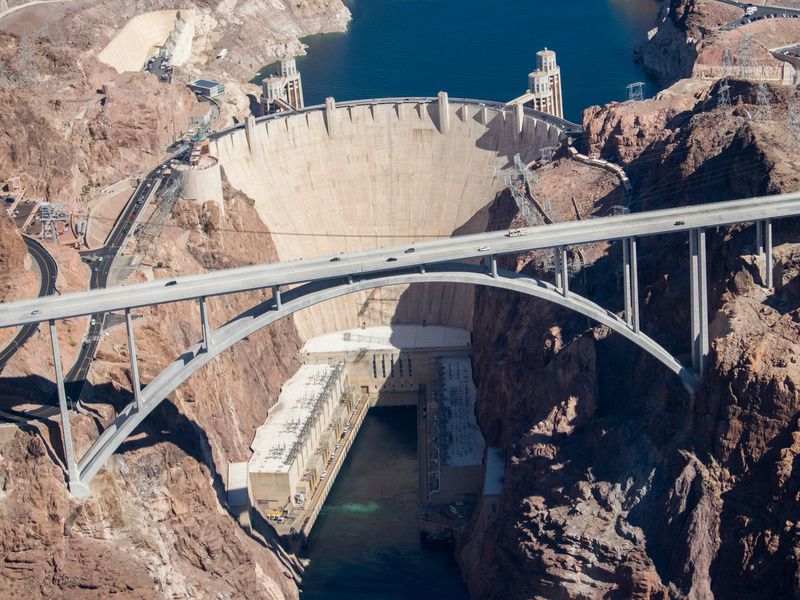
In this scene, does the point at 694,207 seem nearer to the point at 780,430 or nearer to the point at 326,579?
the point at 780,430

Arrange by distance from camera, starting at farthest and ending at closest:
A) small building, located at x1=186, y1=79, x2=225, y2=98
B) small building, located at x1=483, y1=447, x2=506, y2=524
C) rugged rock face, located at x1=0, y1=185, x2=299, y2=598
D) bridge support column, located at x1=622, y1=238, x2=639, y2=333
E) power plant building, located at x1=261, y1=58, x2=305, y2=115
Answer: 1. power plant building, located at x1=261, y1=58, x2=305, y2=115
2. small building, located at x1=186, y1=79, x2=225, y2=98
3. small building, located at x1=483, y1=447, x2=506, y2=524
4. bridge support column, located at x1=622, y1=238, x2=639, y2=333
5. rugged rock face, located at x1=0, y1=185, x2=299, y2=598

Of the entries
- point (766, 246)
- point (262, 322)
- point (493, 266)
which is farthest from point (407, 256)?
point (766, 246)

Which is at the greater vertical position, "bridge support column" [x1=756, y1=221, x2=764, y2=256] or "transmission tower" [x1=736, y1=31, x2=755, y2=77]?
"transmission tower" [x1=736, y1=31, x2=755, y2=77]

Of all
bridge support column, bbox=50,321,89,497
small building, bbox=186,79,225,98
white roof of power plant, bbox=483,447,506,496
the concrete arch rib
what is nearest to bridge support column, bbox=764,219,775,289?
the concrete arch rib

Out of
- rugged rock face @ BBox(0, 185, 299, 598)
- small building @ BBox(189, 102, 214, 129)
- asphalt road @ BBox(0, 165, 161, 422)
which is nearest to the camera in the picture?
rugged rock face @ BBox(0, 185, 299, 598)

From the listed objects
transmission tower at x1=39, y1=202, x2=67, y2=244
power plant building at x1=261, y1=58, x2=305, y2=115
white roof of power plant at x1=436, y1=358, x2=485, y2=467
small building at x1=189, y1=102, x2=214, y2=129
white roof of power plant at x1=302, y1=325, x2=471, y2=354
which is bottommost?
white roof of power plant at x1=436, y1=358, x2=485, y2=467

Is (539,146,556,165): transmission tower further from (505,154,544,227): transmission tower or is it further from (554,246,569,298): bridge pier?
(554,246,569,298): bridge pier

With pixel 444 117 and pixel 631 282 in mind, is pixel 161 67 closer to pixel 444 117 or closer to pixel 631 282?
pixel 444 117
